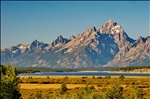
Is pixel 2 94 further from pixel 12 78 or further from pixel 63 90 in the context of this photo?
pixel 63 90

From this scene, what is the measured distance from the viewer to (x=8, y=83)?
4303cm

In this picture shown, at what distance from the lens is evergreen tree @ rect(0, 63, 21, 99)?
1637 inches

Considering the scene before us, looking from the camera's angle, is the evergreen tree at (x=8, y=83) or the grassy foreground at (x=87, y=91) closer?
the evergreen tree at (x=8, y=83)

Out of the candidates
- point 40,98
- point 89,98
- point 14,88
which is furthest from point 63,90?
point 14,88

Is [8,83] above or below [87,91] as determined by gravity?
above

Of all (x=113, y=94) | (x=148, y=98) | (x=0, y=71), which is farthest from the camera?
(x=148, y=98)

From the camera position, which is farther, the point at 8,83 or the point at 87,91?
the point at 87,91

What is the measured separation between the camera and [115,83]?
274ft

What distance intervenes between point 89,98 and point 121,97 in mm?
19670

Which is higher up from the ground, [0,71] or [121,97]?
[0,71]

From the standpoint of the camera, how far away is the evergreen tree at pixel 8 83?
136 feet

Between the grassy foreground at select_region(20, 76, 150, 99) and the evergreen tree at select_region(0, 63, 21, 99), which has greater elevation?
the evergreen tree at select_region(0, 63, 21, 99)

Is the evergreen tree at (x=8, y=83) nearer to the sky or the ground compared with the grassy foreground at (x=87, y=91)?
nearer to the sky

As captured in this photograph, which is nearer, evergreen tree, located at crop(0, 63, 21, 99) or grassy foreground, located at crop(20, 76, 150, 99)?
evergreen tree, located at crop(0, 63, 21, 99)
